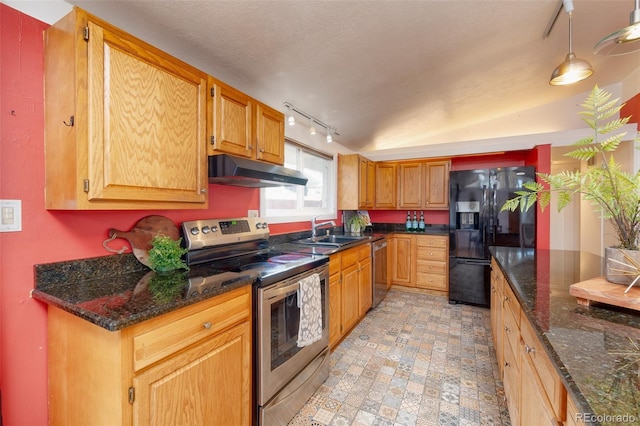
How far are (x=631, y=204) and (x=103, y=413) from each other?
2.18m

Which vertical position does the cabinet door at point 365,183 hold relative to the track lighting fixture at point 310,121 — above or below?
below

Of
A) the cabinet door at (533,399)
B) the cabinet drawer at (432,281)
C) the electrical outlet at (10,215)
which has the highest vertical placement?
the electrical outlet at (10,215)

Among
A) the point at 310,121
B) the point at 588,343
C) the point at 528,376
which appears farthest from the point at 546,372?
the point at 310,121

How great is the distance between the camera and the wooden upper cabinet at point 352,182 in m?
3.82

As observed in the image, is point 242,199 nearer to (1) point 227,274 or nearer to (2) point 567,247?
(1) point 227,274

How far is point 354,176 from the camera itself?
3.84m

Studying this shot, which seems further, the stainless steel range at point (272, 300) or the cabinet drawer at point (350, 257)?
the cabinet drawer at point (350, 257)

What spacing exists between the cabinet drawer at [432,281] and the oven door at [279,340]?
2628mm

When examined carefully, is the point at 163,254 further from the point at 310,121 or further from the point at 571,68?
the point at 571,68

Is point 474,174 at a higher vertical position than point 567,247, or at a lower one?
higher

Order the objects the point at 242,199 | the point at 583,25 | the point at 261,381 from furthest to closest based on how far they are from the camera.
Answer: the point at 242,199 < the point at 583,25 < the point at 261,381

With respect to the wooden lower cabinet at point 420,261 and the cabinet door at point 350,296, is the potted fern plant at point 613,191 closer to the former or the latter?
the cabinet door at point 350,296

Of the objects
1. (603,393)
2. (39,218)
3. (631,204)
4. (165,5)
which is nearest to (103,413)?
(39,218)

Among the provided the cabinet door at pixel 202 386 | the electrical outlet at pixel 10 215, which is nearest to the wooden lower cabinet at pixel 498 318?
the cabinet door at pixel 202 386
